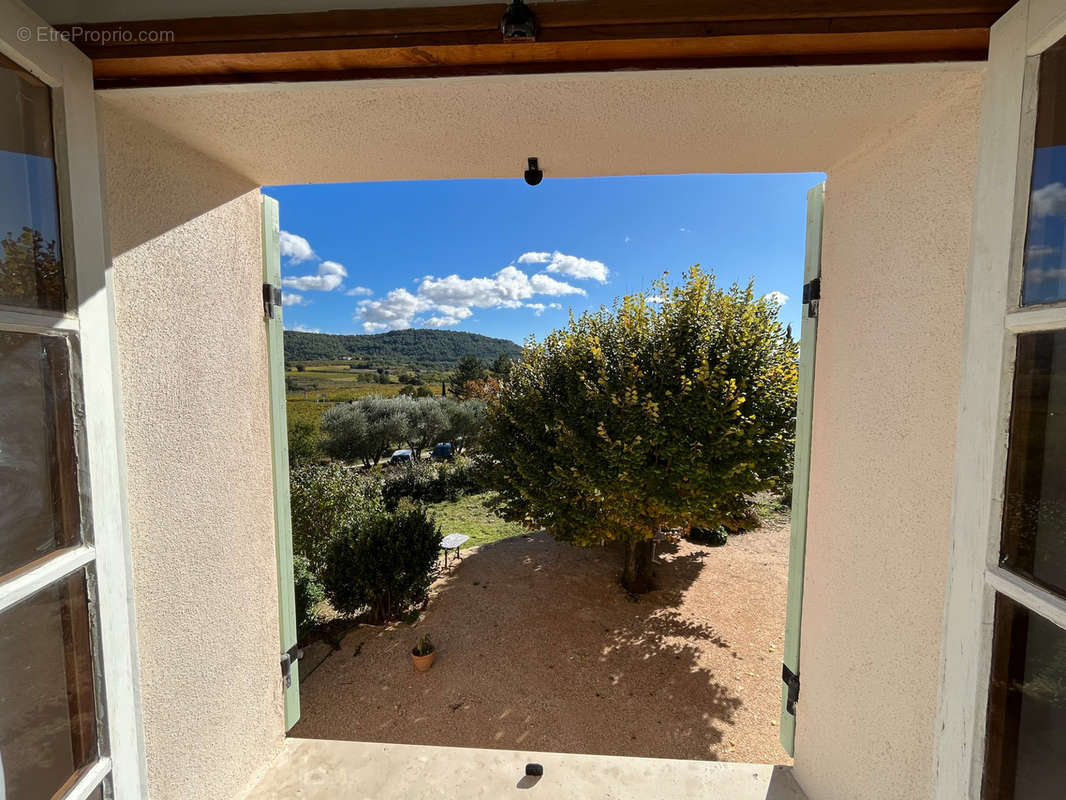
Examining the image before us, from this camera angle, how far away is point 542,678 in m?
5.12

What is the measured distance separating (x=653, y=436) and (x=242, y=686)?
433 centimetres

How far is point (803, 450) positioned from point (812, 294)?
0.64 metres

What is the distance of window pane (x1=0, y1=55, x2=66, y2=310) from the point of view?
0.91 m

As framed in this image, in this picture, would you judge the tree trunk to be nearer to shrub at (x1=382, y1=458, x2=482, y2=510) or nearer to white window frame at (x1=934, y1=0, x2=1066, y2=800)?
white window frame at (x1=934, y1=0, x2=1066, y2=800)

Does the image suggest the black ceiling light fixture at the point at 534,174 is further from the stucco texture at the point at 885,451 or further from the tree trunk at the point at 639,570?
the tree trunk at the point at 639,570

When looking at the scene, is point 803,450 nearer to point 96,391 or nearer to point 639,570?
point 96,391

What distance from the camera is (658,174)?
175 cm

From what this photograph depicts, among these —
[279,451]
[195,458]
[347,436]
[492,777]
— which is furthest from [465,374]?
[195,458]

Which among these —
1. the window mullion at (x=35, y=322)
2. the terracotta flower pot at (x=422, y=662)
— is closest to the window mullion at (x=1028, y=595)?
the window mullion at (x=35, y=322)

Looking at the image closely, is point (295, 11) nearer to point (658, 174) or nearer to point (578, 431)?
point (658, 174)

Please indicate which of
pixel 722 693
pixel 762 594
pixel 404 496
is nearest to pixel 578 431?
pixel 722 693

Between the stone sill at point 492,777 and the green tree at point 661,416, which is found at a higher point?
the green tree at point 661,416

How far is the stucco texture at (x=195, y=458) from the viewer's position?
4.20 ft

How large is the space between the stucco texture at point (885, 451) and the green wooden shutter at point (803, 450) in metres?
0.05
